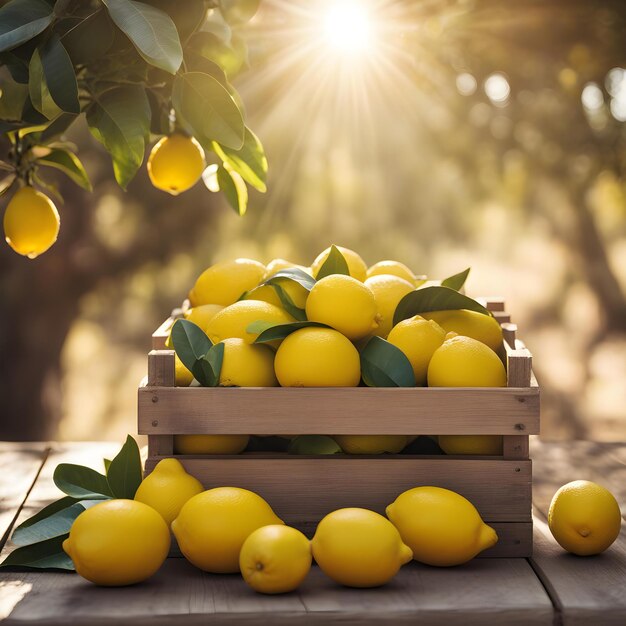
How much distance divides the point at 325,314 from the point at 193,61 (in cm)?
35

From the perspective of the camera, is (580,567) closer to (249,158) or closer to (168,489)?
(168,489)

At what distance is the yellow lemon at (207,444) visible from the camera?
102cm

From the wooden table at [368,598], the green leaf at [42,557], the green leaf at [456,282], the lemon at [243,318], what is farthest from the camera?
the green leaf at [456,282]

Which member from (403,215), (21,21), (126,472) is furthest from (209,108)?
(403,215)

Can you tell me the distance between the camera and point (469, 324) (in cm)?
110

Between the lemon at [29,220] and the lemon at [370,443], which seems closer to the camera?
the lemon at [370,443]

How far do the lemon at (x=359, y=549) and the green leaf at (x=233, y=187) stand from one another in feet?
1.71

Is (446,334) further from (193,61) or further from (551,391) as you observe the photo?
(551,391)

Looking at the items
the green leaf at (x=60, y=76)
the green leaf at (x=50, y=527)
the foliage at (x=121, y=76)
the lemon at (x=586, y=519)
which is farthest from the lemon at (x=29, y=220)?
the lemon at (x=586, y=519)

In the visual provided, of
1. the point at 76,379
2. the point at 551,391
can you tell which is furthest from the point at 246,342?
the point at 551,391

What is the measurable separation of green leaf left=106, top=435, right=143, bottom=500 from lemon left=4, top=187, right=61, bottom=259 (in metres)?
0.32

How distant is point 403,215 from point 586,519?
406cm

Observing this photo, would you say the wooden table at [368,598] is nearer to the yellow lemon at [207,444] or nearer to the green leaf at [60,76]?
the yellow lemon at [207,444]

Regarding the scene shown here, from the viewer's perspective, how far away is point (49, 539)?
3.13 ft
